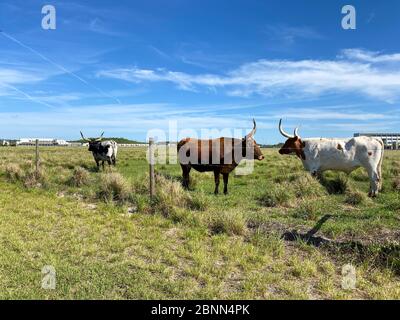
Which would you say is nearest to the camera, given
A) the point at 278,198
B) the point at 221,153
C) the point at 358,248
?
the point at 358,248

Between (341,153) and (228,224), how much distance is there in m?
6.39

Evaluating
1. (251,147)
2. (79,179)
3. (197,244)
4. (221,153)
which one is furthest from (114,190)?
(197,244)

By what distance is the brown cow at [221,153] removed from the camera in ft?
39.5

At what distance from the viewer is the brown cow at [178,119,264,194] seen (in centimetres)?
1205

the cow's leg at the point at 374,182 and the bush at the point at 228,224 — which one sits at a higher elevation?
the cow's leg at the point at 374,182

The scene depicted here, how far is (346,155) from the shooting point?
11680 millimetres

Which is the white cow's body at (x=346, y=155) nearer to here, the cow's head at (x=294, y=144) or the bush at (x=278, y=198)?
the cow's head at (x=294, y=144)

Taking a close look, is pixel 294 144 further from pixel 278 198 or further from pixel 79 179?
pixel 79 179

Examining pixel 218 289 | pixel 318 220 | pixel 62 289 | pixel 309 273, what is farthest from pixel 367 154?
pixel 62 289

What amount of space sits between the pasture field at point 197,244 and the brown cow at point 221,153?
4.65 ft

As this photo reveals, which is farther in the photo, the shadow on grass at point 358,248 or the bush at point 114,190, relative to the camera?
the bush at point 114,190

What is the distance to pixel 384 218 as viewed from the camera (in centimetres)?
800

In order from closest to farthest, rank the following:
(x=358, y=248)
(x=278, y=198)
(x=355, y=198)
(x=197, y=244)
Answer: (x=358, y=248)
(x=197, y=244)
(x=278, y=198)
(x=355, y=198)

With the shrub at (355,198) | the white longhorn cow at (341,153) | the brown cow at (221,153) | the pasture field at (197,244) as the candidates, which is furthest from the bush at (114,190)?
the shrub at (355,198)
